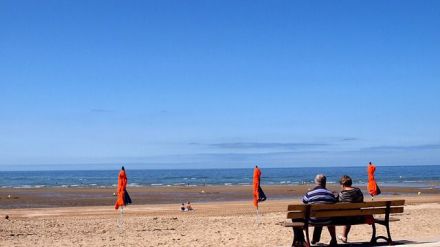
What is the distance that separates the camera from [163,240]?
40.6 feet

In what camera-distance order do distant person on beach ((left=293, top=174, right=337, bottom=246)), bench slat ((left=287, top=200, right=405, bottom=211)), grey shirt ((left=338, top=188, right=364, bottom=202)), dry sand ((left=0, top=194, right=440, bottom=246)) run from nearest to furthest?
bench slat ((left=287, top=200, right=405, bottom=211)) < distant person on beach ((left=293, top=174, right=337, bottom=246)) < grey shirt ((left=338, top=188, right=364, bottom=202)) < dry sand ((left=0, top=194, right=440, bottom=246))

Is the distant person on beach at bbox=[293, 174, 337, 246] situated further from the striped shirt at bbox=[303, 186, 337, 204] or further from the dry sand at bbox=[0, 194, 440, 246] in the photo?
the dry sand at bbox=[0, 194, 440, 246]

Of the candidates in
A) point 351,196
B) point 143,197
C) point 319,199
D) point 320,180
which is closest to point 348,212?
point 351,196

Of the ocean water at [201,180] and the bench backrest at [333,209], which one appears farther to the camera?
the ocean water at [201,180]

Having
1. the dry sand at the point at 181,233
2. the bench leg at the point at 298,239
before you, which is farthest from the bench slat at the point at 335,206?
the dry sand at the point at 181,233

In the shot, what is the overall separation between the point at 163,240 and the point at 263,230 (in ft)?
9.14

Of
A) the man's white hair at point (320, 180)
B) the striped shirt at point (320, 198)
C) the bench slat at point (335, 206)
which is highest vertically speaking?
the man's white hair at point (320, 180)

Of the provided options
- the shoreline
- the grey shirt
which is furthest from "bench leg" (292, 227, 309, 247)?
the shoreline

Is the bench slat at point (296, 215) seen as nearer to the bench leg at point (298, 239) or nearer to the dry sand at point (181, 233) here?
the bench leg at point (298, 239)

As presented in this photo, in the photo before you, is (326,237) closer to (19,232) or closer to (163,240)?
(163,240)

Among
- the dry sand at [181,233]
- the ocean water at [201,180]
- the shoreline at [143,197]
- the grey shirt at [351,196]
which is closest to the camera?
the grey shirt at [351,196]

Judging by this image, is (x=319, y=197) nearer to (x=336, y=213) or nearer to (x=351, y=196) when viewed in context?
(x=336, y=213)

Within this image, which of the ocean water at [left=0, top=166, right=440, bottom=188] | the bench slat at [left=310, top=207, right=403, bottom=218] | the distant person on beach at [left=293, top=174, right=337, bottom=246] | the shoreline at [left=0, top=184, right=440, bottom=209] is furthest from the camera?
the ocean water at [left=0, top=166, right=440, bottom=188]

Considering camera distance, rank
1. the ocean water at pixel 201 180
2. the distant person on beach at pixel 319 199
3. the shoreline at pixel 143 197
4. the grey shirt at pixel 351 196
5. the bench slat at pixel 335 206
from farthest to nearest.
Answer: the ocean water at pixel 201 180, the shoreline at pixel 143 197, the grey shirt at pixel 351 196, the distant person on beach at pixel 319 199, the bench slat at pixel 335 206
